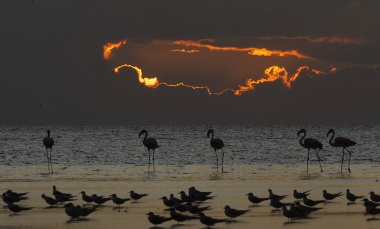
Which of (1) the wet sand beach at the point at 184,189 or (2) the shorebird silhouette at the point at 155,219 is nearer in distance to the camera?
(2) the shorebird silhouette at the point at 155,219

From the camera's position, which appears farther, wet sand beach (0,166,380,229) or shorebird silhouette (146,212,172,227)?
wet sand beach (0,166,380,229)

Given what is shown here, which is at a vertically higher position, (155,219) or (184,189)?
(184,189)

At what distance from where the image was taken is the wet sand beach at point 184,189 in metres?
20.9

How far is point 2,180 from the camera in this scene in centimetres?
3400

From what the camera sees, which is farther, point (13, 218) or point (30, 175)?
point (30, 175)

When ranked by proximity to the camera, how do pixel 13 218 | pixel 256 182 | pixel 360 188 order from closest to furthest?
pixel 13 218 < pixel 360 188 < pixel 256 182

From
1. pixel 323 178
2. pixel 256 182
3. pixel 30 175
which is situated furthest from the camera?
pixel 30 175

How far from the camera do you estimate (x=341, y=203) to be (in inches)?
973

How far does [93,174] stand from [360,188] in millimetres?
13235

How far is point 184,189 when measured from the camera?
1152 inches

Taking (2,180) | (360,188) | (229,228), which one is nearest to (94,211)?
(229,228)

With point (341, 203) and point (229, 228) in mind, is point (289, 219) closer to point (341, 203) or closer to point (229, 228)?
point (229, 228)

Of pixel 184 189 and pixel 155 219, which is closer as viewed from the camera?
pixel 155 219

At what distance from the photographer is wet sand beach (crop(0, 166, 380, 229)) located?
2088cm
